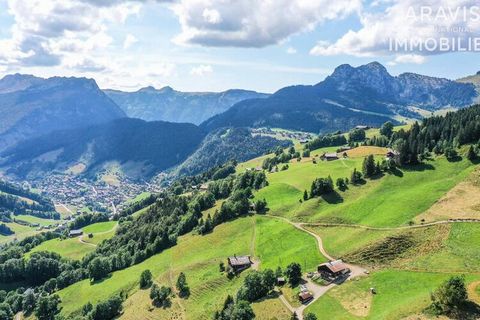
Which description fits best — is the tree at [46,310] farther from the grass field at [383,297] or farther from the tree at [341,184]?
the tree at [341,184]

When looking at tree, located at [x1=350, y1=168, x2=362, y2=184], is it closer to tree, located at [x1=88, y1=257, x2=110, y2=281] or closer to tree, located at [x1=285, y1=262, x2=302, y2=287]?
tree, located at [x1=285, y1=262, x2=302, y2=287]

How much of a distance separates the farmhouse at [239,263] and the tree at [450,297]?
6150 centimetres

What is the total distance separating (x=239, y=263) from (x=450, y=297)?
65802 mm

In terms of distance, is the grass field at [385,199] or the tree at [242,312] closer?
the tree at [242,312]

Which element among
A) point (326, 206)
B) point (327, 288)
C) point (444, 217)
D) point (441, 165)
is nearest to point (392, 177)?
point (441, 165)

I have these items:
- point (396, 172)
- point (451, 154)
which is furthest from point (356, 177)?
point (451, 154)

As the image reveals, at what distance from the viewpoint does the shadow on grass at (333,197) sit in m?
149

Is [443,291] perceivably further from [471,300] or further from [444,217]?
[444,217]

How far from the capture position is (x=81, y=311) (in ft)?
484

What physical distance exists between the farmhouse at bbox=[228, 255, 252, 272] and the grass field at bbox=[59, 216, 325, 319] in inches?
163

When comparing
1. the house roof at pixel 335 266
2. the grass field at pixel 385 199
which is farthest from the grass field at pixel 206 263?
the grass field at pixel 385 199

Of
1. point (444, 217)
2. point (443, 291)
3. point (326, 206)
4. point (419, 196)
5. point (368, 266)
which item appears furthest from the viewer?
point (326, 206)

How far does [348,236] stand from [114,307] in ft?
258

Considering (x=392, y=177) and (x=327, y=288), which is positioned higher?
(x=392, y=177)
